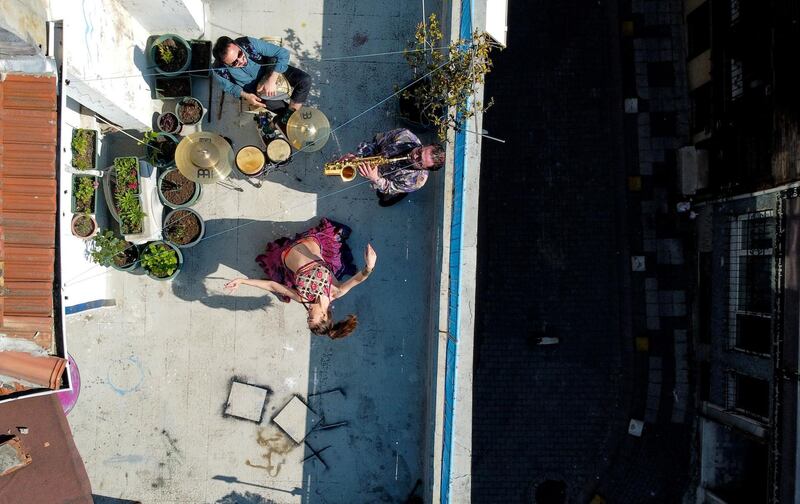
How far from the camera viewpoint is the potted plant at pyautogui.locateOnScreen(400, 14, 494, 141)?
18.4ft

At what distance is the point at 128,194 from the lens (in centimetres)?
664

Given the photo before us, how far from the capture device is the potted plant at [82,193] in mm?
6617

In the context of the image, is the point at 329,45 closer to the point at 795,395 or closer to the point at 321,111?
the point at 321,111

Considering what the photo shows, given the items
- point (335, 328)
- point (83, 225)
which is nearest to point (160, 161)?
point (83, 225)

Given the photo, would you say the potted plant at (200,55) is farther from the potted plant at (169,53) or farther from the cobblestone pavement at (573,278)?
the cobblestone pavement at (573,278)

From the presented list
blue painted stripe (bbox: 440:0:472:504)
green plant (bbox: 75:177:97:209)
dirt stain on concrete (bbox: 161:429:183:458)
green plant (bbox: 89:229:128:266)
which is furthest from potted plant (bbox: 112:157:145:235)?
blue painted stripe (bbox: 440:0:472:504)

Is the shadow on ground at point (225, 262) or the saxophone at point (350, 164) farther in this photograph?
the shadow on ground at point (225, 262)

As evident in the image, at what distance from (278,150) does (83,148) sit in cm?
258

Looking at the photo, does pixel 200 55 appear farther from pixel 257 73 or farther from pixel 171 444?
pixel 171 444

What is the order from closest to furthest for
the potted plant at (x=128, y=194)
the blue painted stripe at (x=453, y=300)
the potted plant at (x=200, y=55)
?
1. the blue painted stripe at (x=453, y=300)
2. the potted plant at (x=128, y=194)
3. the potted plant at (x=200, y=55)

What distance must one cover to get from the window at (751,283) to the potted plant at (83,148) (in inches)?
428

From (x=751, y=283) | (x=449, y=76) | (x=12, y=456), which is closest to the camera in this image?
(x=12, y=456)

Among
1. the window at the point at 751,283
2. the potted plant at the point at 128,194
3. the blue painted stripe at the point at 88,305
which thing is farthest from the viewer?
the window at the point at 751,283

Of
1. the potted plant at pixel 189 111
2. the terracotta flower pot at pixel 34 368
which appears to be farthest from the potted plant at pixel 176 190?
the terracotta flower pot at pixel 34 368
